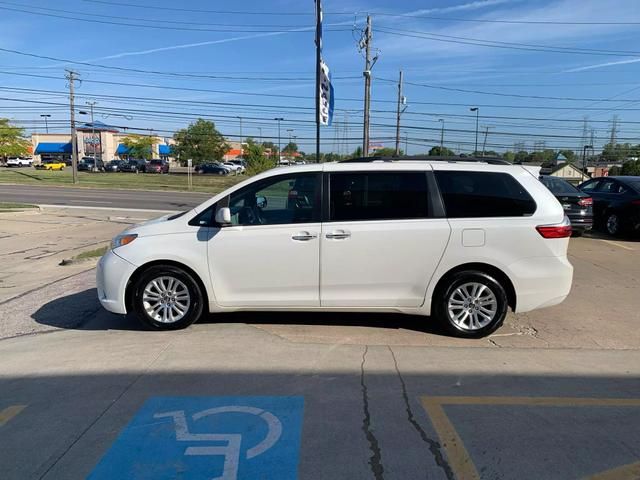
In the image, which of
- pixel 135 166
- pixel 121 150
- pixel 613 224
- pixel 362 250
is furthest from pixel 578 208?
pixel 121 150

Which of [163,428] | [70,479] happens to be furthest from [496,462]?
[70,479]

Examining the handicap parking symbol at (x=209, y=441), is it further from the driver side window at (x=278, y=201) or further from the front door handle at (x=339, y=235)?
the driver side window at (x=278, y=201)

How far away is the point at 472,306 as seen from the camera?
17.1ft

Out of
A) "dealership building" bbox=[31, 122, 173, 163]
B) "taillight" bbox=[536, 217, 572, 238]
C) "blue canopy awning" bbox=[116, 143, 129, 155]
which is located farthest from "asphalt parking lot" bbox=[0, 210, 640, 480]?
"blue canopy awning" bbox=[116, 143, 129, 155]

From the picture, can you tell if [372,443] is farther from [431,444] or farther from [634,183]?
[634,183]

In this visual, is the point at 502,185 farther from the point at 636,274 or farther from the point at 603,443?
the point at 636,274

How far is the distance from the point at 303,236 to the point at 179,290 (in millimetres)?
1434

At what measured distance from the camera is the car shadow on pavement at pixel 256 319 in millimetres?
5635

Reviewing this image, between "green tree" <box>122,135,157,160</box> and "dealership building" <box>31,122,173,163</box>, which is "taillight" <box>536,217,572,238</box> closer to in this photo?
"green tree" <box>122,135,157,160</box>

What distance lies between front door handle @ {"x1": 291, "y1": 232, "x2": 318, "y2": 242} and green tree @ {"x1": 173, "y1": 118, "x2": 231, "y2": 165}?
258 feet

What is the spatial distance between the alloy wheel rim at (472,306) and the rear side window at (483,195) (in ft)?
2.48

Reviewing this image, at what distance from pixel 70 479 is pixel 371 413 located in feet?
6.25

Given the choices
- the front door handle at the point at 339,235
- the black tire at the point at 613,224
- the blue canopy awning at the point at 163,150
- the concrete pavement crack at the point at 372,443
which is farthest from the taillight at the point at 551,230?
the blue canopy awning at the point at 163,150

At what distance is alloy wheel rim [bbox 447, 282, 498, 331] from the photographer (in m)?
5.18
